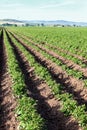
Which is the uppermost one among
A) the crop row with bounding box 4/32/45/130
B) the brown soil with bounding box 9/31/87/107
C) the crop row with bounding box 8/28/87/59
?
the crop row with bounding box 4/32/45/130

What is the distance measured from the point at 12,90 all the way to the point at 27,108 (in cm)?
363

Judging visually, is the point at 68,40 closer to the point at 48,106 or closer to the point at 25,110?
the point at 48,106

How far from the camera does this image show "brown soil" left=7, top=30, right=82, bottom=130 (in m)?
11.2

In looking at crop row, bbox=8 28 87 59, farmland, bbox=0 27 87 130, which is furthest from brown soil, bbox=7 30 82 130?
crop row, bbox=8 28 87 59

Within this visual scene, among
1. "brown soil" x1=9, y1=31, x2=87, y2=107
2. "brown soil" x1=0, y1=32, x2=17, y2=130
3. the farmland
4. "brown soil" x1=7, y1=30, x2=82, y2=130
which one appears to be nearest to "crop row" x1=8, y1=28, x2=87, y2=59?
"brown soil" x1=9, y1=31, x2=87, y2=107

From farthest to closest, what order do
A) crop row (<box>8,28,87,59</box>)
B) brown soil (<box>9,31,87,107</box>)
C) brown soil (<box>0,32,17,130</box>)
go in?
crop row (<box>8,28,87,59</box>) < brown soil (<box>9,31,87,107</box>) < brown soil (<box>0,32,17,130</box>)

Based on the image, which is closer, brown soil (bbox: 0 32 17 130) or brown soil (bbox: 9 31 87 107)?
brown soil (bbox: 0 32 17 130)

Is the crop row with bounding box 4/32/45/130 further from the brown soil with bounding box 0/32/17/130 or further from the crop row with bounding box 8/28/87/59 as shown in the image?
the crop row with bounding box 8/28/87/59

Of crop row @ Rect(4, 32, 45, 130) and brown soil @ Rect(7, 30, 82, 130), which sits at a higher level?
crop row @ Rect(4, 32, 45, 130)

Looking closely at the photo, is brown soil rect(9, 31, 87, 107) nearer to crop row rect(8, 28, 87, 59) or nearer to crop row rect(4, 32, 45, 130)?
crop row rect(4, 32, 45, 130)

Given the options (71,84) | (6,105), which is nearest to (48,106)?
(6,105)

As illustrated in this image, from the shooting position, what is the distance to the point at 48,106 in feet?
43.8

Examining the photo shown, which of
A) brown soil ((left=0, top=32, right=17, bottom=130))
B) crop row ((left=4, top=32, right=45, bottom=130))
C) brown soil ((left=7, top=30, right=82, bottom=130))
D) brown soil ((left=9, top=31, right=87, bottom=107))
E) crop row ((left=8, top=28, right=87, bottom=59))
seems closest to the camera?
crop row ((left=4, top=32, right=45, bottom=130))

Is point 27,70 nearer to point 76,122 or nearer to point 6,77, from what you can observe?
point 6,77
